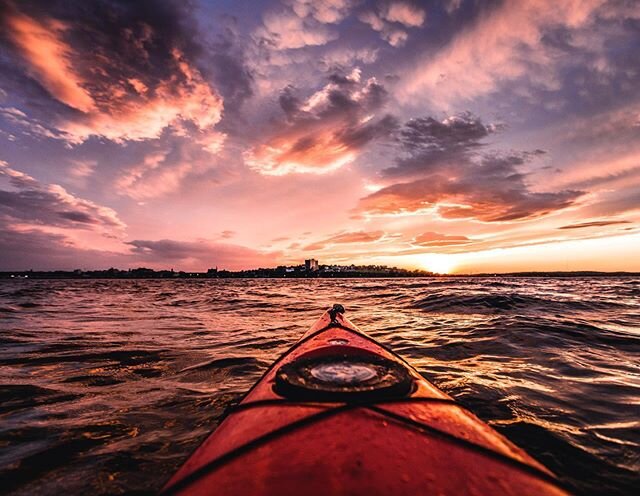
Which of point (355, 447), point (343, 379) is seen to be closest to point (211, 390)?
point (343, 379)

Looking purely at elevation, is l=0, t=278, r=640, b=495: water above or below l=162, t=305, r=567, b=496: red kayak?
below

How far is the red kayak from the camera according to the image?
135cm

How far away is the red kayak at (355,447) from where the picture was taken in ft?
4.42

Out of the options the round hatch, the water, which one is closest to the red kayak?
the round hatch

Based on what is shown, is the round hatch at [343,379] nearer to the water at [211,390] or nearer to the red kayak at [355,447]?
the red kayak at [355,447]

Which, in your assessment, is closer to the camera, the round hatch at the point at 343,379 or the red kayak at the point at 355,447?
the red kayak at the point at 355,447

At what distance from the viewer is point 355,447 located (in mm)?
1561

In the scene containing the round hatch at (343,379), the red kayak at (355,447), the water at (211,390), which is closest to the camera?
the red kayak at (355,447)

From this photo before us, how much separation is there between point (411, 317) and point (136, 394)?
9370 millimetres

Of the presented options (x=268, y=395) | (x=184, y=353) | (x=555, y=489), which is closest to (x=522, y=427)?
(x=555, y=489)

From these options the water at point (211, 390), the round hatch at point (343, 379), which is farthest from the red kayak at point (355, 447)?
the water at point (211, 390)

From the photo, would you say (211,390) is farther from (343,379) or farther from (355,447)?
(355,447)

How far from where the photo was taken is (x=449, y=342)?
7.31 metres

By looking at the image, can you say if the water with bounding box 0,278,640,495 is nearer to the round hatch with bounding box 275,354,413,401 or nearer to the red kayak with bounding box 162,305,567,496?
the red kayak with bounding box 162,305,567,496
